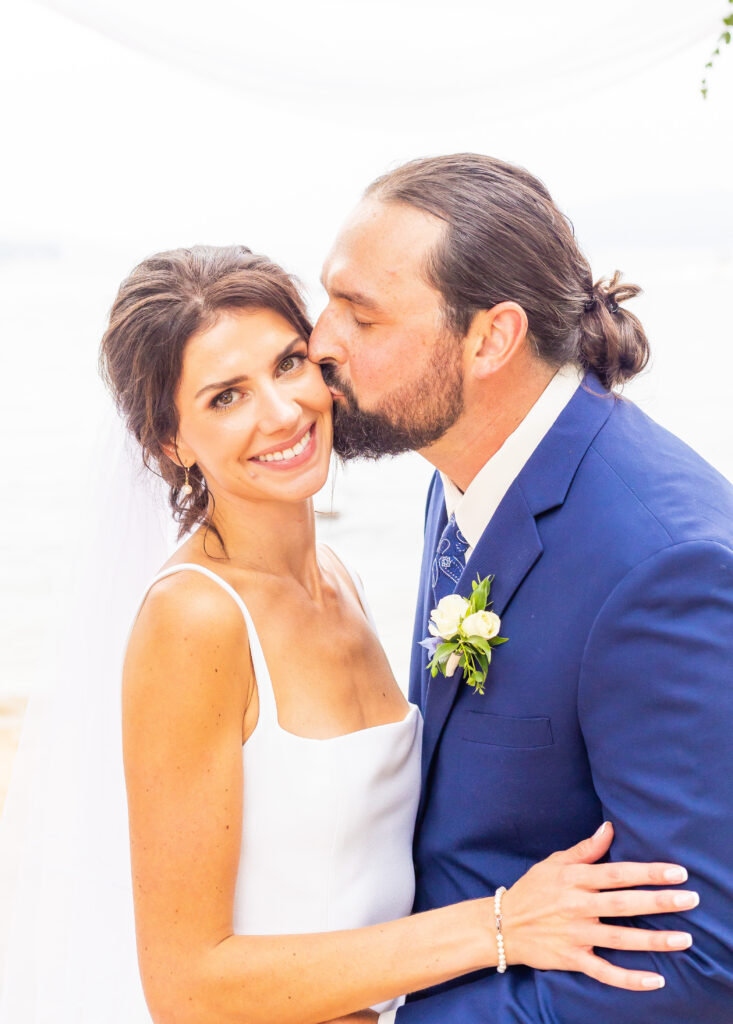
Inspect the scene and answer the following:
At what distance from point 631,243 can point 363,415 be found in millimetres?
2258

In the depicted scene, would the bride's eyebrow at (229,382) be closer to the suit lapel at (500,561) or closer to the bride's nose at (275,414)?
the bride's nose at (275,414)

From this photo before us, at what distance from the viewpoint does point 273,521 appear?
6.95 feet

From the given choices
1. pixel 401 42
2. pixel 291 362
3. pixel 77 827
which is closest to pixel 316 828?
pixel 77 827

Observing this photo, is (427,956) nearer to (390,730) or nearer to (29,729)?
(390,730)

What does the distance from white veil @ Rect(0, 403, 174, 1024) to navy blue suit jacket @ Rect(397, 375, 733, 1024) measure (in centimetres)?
Result: 68

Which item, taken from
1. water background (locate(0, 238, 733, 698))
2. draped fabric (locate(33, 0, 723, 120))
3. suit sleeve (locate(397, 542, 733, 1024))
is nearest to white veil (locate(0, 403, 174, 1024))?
suit sleeve (locate(397, 542, 733, 1024))

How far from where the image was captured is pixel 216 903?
1738 millimetres

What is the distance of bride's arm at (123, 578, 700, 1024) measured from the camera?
66.6 inches

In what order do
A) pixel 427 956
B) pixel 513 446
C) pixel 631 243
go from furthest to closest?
pixel 631 243
pixel 513 446
pixel 427 956

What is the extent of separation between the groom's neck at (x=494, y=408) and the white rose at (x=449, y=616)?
368 millimetres

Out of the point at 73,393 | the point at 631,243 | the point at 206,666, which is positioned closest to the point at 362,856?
the point at 206,666

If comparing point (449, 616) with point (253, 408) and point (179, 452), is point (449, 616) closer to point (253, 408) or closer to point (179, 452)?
point (253, 408)

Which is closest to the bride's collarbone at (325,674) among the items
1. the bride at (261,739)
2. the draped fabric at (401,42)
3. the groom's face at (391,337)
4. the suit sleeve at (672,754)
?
the bride at (261,739)

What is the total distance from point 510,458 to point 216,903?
987 mm
